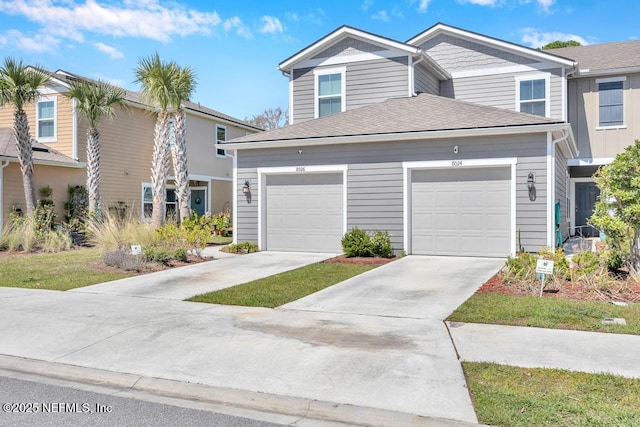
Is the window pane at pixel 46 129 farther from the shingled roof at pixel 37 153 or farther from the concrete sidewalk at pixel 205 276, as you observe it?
the concrete sidewalk at pixel 205 276

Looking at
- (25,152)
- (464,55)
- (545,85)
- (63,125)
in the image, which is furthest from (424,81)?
(63,125)

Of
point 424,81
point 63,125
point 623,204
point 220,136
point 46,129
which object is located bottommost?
point 623,204

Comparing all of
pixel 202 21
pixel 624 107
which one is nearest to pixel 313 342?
pixel 202 21

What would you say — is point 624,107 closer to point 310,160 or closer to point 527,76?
point 527,76

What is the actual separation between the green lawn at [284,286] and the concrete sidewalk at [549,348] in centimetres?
311

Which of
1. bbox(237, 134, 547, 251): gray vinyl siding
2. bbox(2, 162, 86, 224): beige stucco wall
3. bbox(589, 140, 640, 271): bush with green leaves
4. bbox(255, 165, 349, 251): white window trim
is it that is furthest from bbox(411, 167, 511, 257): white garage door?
bbox(2, 162, 86, 224): beige stucco wall

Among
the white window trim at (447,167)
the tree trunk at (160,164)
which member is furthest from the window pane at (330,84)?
the tree trunk at (160,164)

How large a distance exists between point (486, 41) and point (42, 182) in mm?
16662

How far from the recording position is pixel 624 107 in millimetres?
18234

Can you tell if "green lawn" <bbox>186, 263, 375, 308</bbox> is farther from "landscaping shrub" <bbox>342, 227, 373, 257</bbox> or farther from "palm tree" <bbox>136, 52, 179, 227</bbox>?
"palm tree" <bbox>136, 52, 179, 227</bbox>

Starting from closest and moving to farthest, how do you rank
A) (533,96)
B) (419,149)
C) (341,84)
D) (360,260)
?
(360,260) → (419,149) → (341,84) → (533,96)

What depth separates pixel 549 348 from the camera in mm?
5488

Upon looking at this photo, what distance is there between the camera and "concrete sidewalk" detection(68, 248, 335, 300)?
→ 917 cm

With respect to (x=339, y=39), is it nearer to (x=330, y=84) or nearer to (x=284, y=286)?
(x=330, y=84)
